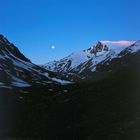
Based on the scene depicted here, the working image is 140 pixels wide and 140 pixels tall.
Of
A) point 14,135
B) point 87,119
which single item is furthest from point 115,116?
point 14,135

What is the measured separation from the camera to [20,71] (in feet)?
611

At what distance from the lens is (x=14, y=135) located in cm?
8231

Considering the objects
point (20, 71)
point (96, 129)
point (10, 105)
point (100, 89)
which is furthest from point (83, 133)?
point (20, 71)

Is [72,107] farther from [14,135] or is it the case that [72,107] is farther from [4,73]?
[4,73]

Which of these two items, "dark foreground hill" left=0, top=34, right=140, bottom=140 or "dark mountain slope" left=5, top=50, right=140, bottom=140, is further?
"dark foreground hill" left=0, top=34, right=140, bottom=140

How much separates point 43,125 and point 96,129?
15.5 meters

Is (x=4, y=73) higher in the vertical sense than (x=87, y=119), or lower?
higher

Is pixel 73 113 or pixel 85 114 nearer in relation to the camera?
pixel 85 114

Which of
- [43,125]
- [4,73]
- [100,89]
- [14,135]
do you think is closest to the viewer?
[14,135]

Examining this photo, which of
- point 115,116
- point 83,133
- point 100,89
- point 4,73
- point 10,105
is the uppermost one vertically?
point 4,73

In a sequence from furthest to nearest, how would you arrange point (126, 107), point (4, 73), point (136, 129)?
point (4, 73) → point (126, 107) → point (136, 129)

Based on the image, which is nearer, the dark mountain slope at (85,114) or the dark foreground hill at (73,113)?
the dark mountain slope at (85,114)

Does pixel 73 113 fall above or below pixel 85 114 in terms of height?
above

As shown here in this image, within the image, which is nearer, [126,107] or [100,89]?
[126,107]
